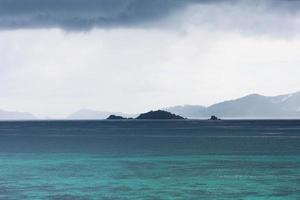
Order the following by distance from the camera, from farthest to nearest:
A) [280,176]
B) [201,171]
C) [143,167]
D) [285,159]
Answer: [285,159]
[143,167]
[201,171]
[280,176]

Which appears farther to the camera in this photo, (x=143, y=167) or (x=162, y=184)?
(x=143, y=167)

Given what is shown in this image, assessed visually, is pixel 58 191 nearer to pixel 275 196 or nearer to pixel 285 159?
pixel 275 196

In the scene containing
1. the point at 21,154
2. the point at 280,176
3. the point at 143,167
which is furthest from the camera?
the point at 21,154

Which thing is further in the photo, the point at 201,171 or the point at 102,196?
the point at 201,171

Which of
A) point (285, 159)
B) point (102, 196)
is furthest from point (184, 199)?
point (285, 159)

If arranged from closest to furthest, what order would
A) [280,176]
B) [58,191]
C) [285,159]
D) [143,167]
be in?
1. [58,191]
2. [280,176]
3. [143,167]
4. [285,159]

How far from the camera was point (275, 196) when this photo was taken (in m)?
58.6

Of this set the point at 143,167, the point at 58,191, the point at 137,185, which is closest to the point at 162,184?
the point at 137,185

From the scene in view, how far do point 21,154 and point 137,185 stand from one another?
178 feet

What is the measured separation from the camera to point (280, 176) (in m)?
73.8

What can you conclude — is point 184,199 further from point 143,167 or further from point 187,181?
point 143,167

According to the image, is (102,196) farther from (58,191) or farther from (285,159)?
(285,159)

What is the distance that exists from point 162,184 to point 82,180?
10406 millimetres

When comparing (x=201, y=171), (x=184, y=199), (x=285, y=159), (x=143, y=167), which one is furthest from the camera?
(x=285, y=159)
